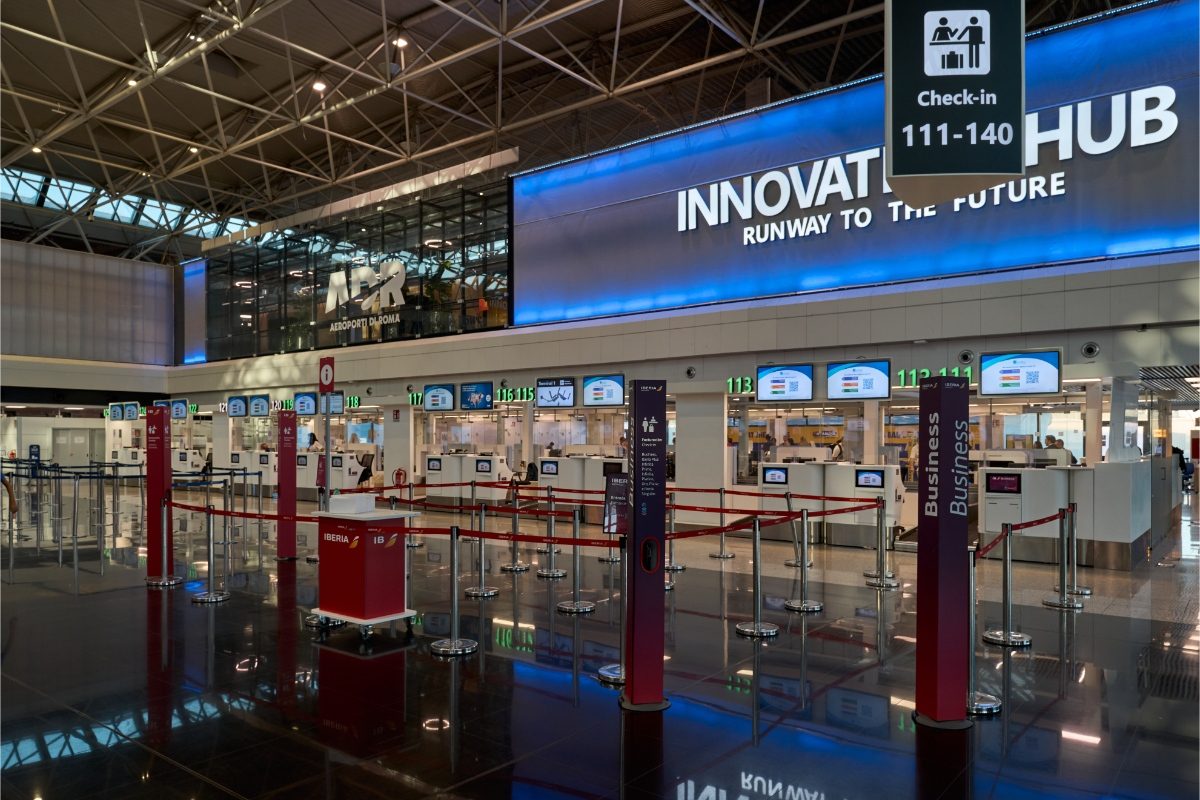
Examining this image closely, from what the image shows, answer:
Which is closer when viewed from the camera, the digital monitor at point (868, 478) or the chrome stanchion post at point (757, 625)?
the chrome stanchion post at point (757, 625)

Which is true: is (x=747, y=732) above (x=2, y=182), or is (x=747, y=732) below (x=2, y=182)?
below

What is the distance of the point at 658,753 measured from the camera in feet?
14.7

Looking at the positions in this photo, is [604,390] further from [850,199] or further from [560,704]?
[560,704]

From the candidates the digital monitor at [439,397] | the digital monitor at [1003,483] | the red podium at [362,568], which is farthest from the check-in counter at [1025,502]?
the digital monitor at [439,397]

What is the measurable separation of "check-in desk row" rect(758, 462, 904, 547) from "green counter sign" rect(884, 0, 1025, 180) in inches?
305

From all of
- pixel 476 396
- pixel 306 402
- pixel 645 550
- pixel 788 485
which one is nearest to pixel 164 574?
pixel 645 550

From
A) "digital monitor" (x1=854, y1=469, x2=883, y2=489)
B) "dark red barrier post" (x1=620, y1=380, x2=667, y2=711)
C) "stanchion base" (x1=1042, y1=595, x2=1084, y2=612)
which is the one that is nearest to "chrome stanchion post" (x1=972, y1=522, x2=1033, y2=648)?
"stanchion base" (x1=1042, y1=595, x2=1084, y2=612)

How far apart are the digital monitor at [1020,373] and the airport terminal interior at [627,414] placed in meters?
0.05

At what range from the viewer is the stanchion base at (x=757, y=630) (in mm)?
7066

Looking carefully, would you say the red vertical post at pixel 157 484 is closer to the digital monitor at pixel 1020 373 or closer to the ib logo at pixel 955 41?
the ib logo at pixel 955 41

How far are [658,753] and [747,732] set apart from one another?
25.1 inches

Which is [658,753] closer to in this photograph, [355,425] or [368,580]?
[368,580]

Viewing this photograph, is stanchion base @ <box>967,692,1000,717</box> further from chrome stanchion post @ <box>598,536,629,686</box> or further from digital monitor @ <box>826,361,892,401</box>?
digital monitor @ <box>826,361,892,401</box>

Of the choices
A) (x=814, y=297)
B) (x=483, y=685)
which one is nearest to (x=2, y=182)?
(x=814, y=297)
